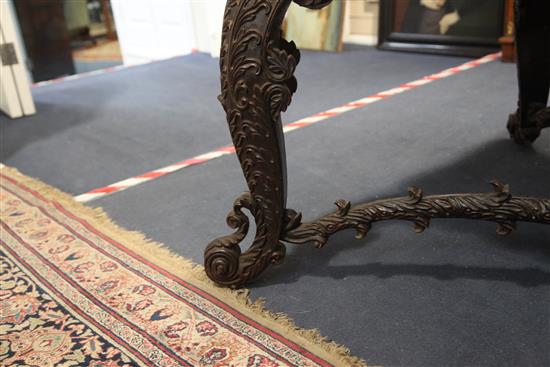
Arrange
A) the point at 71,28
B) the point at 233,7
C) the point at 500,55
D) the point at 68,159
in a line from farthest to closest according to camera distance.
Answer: the point at 71,28 < the point at 500,55 < the point at 68,159 < the point at 233,7

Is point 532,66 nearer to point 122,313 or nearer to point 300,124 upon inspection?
point 300,124

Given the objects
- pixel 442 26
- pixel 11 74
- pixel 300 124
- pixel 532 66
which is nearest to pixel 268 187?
pixel 532 66

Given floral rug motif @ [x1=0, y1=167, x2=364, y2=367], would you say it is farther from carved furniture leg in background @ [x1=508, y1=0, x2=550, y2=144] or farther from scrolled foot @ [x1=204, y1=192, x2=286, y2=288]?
carved furniture leg in background @ [x1=508, y1=0, x2=550, y2=144]

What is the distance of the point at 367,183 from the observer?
1.57 m

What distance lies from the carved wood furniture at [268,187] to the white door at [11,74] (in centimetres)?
194

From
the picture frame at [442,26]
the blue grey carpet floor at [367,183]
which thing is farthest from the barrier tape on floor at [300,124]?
the picture frame at [442,26]

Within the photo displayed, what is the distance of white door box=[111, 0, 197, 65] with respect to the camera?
4184 millimetres

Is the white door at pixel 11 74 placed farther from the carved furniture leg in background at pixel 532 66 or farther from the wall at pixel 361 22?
the wall at pixel 361 22

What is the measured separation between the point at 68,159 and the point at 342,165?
101 cm

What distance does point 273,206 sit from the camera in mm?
1018

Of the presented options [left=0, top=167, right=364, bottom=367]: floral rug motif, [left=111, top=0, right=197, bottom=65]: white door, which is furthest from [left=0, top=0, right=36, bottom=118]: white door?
[left=111, top=0, right=197, bottom=65]: white door

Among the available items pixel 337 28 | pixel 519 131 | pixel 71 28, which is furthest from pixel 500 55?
pixel 71 28

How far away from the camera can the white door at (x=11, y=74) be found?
249 cm

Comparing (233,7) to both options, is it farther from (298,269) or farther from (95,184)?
(95,184)
